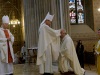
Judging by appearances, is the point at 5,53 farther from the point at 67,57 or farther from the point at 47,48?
the point at 67,57

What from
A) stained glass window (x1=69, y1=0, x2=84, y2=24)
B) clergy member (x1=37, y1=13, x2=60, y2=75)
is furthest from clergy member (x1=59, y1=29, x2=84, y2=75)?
stained glass window (x1=69, y1=0, x2=84, y2=24)

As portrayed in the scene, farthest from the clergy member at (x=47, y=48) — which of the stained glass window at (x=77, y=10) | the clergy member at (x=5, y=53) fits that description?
the stained glass window at (x=77, y=10)

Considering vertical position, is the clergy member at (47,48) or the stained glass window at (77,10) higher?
the stained glass window at (77,10)

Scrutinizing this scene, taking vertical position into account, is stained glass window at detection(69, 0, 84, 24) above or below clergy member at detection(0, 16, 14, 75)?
above

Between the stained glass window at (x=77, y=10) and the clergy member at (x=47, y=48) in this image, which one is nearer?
the clergy member at (x=47, y=48)

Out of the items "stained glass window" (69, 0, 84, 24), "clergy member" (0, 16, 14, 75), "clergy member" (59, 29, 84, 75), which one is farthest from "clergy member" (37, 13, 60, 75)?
"stained glass window" (69, 0, 84, 24)

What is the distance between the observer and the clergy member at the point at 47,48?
6.62m

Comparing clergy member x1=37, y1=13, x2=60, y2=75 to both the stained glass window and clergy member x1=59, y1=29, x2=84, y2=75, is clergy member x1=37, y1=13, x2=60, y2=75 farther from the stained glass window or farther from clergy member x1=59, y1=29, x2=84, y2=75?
the stained glass window

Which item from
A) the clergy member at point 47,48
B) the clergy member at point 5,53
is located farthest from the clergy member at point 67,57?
the clergy member at point 5,53

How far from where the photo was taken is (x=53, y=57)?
6.80m

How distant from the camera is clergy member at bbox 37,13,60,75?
6.62 m

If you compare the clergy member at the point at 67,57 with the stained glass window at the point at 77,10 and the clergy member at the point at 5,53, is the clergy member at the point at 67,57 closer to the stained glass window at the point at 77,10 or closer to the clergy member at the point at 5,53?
the clergy member at the point at 5,53

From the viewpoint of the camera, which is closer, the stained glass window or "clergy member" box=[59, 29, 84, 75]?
"clergy member" box=[59, 29, 84, 75]

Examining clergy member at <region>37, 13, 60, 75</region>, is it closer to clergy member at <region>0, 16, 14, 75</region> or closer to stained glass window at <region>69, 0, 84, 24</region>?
clergy member at <region>0, 16, 14, 75</region>
